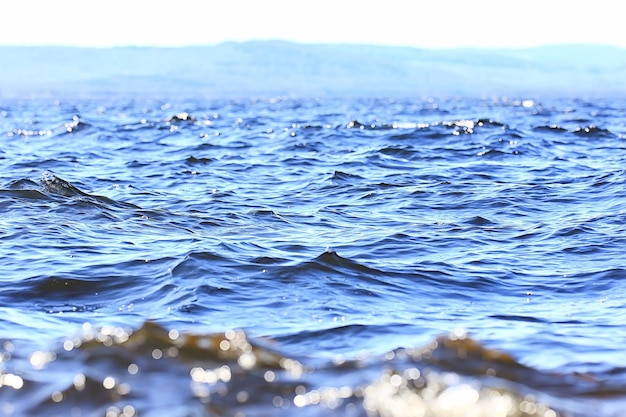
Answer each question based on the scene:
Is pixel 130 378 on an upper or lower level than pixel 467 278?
upper

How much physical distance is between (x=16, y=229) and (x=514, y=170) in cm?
1038

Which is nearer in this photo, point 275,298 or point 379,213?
point 275,298

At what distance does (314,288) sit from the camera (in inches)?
335

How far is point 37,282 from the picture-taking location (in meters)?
8.45

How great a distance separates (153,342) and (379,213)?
7.81 m

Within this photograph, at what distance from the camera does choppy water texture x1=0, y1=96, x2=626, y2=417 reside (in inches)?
197

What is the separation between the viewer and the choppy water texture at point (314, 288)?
5012 mm

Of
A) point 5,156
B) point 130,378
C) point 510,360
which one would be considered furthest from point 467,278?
point 5,156

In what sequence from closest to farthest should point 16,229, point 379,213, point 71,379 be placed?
point 71,379, point 16,229, point 379,213

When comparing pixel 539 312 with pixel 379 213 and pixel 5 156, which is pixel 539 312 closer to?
pixel 379 213

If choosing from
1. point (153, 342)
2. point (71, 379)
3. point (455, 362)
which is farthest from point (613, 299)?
point (71, 379)

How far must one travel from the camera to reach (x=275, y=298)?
807cm

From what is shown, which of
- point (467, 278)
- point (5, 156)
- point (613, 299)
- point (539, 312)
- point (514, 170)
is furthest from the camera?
point (5, 156)

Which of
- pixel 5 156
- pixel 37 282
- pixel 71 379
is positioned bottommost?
pixel 5 156
